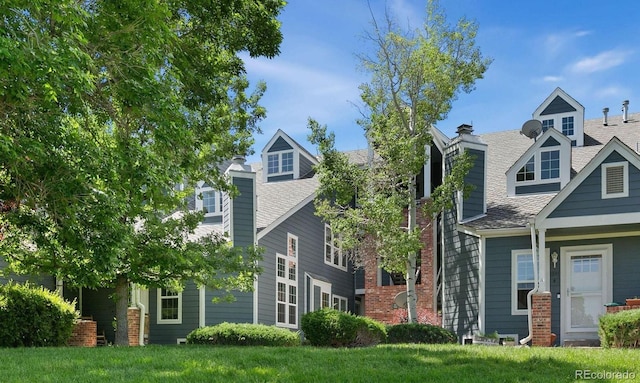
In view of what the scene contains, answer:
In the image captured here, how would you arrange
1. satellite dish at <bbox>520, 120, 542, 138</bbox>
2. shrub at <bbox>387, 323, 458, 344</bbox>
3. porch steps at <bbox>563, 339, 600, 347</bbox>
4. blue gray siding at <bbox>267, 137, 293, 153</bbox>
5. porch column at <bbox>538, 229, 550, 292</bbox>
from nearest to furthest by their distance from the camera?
shrub at <bbox>387, 323, 458, 344</bbox> < porch column at <bbox>538, 229, 550, 292</bbox> < porch steps at <bbox>563, 339, 600, 347</bbox> < satellite dish at <bbox>520, 120, 542, 138</bbox> < blue gray siding at <bbox>267, 137, 293, 153</bbox>

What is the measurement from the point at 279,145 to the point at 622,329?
15.3 metres

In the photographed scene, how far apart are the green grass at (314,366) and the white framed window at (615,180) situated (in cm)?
580

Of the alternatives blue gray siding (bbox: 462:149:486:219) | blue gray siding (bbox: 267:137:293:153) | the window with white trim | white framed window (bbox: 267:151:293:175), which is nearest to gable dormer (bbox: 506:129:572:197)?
blue gray siding (bbox: 462:149:486:219)

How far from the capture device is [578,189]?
53.7 ft

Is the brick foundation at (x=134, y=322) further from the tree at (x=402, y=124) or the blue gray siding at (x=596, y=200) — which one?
the blue gray siding at (x=596, y=200)

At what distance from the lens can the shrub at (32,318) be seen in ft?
50.0

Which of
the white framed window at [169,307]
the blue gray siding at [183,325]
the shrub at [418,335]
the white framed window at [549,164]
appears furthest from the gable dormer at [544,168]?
the white framed window at [169,307]

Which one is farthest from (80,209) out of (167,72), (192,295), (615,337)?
(192,295)

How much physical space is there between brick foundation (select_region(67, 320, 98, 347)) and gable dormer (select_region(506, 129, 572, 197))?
467 inches

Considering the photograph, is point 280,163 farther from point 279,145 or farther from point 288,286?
point 288,286

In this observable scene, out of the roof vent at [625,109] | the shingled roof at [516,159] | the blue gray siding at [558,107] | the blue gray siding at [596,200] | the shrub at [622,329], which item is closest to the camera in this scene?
the shrub at [622,329]

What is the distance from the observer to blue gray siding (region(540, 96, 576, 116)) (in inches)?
903

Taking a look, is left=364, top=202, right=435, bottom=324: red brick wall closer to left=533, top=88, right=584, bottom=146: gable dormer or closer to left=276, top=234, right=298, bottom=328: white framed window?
left=276, top=234, right=298, bottom=328: white framed window

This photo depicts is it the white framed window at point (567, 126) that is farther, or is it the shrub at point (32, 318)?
the white framed window at point (567, 126)
